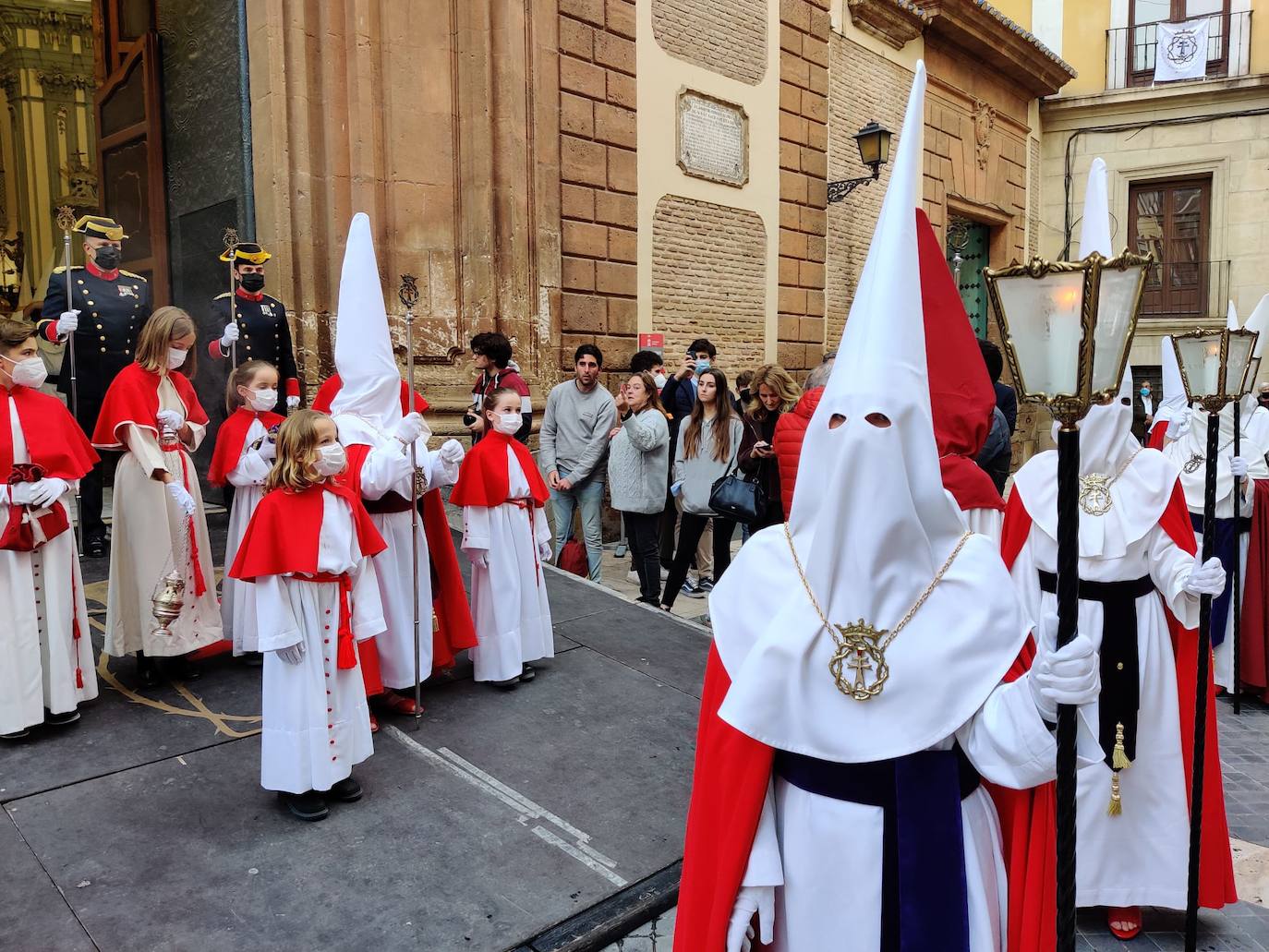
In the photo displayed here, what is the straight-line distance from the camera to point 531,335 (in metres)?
9.35

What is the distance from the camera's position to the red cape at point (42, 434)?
3.97 meters

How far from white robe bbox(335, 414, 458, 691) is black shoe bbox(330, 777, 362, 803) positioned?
2.75ft

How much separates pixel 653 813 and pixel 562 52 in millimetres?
8034

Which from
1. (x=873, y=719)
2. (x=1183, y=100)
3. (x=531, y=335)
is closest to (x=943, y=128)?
(x=1183, y=100)

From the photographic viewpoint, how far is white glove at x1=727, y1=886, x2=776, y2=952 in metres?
2.05

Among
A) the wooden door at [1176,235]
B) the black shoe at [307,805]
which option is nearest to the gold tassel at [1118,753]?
the black shoe at [307,805]

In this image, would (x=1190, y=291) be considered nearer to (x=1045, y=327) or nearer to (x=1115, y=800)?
(x=1115, y=800)

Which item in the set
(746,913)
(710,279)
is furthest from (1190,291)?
(746,913)

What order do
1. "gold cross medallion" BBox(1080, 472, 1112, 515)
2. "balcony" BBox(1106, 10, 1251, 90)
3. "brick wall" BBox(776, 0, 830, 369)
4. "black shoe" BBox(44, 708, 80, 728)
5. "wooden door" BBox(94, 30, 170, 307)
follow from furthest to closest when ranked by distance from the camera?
"balcony" BBox(1106, 10, 1251, 90) → "brick wall" BBox(776, 0, 830, 369) → "wooden door" BBox(94, 30, 170, 307) → "black shoe" BBox(44, 708, 80, 728) → "gold cross medallion" BBox(1080, 472, 1112, 515)

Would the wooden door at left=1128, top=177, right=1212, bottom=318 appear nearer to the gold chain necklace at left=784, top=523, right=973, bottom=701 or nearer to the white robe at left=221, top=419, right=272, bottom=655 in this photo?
the white robe at left=221, top=419, right=272, bottom=655

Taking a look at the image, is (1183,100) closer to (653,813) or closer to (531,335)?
(531,335)

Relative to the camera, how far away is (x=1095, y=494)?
3596mm

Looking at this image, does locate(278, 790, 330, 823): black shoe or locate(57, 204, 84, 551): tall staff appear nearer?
locate(278, 790, 330, 823): black shoe

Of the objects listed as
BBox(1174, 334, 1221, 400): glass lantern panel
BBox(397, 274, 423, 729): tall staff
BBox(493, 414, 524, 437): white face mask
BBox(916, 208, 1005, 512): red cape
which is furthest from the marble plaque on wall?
BBox(916, 208, 1005, 512): red cape
